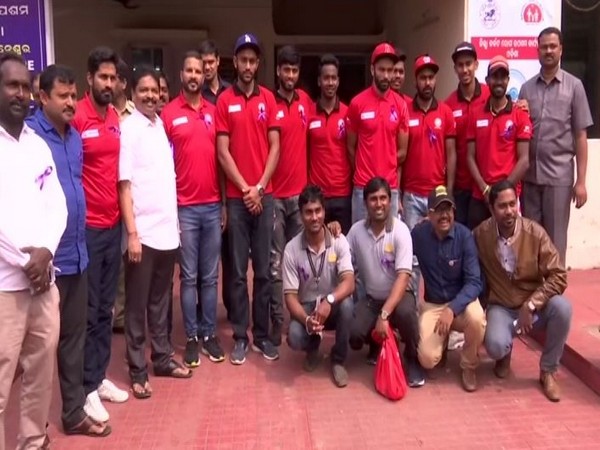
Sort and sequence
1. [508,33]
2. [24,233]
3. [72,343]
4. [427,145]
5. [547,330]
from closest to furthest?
[24,233]
[72,343]
[547,330]
[427,145]
[508,33]

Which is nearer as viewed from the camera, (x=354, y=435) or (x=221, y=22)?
(x=354, y=435)

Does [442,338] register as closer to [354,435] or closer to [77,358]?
[354,435]

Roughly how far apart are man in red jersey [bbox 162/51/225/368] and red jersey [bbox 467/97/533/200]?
1.94 metres

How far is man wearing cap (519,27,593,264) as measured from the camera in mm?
5145

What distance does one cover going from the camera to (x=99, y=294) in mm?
3982

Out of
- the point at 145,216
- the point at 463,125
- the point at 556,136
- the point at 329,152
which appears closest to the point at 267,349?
the point at 145,216

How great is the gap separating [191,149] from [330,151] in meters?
1.15

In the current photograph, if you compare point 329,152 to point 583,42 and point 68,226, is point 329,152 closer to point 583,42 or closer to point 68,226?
point 68,226

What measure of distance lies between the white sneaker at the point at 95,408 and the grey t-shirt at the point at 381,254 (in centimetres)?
185

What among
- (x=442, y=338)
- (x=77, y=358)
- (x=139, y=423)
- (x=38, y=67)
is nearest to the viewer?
(x=77, y=358)

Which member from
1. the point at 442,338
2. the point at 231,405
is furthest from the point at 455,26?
the point at 231,405

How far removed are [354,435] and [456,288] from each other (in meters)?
1.29

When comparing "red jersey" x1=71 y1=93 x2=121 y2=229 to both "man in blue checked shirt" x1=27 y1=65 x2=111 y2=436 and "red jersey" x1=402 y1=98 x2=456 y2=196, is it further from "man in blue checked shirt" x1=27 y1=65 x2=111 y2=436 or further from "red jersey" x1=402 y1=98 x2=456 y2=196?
"red jersey" x1=402 y1=98 x2=456 y2=196

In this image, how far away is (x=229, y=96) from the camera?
4750 millimetres
